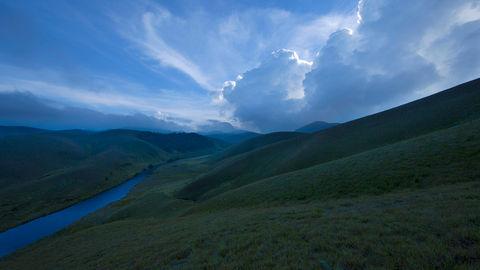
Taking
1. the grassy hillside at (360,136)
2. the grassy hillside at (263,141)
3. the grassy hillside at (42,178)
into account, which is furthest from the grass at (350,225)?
the grassy hillside at (263,141)

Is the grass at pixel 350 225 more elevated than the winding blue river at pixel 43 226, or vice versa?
the grass at pixel 350 225

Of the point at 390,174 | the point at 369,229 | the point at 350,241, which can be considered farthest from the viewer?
the point at 390,174

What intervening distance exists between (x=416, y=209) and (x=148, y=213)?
41292 millimetres

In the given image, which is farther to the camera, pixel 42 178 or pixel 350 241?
pixel 42 178

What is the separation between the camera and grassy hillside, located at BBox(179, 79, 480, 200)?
39.3 metres

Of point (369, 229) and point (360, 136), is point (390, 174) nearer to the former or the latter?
point (369, 229)

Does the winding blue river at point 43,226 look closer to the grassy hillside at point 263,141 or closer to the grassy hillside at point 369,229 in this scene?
the grassy hillside at point 369,229

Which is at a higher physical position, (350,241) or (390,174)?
(390,174)

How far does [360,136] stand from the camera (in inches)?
1962

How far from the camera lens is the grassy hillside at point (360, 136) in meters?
39.3

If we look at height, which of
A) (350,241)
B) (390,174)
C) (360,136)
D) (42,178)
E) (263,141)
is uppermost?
(360,136)

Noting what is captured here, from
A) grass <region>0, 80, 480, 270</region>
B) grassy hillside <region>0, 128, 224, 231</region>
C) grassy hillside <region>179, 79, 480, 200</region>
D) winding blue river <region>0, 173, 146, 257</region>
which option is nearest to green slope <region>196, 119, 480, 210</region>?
grass <region>0, 80, 480, 270</region>

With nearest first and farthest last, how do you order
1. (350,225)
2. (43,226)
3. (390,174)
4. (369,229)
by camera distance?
(369,229) → (350,225) → (390,174) → (43,226)

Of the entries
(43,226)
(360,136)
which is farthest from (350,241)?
(43,226)
